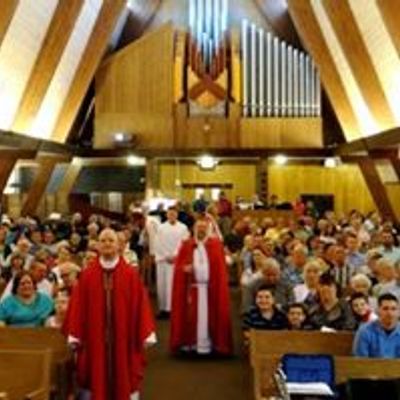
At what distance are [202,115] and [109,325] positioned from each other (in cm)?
1429

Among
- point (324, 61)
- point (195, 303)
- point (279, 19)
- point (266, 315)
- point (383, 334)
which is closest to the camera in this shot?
point (383, 334)

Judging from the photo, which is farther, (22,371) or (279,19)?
(279,19)

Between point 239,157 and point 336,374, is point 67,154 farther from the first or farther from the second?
point 336,374

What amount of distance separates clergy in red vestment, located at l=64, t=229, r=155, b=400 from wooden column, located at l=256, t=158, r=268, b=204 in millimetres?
13871

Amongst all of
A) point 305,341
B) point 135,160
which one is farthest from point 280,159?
point 305,341

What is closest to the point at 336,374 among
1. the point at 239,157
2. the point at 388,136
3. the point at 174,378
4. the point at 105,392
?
the point at 105,392

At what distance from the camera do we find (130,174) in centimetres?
2100

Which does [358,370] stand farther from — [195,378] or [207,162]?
[207,162]

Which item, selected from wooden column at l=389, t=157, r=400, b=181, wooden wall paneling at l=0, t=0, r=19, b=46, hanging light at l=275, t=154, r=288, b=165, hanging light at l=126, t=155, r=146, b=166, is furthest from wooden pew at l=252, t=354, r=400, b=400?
hanging light at l=275, t=154, r=288, b=165

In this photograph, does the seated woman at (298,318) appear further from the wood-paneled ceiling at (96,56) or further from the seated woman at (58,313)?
the wood-paneled ceiling at (96,56)

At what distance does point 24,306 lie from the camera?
7.57m

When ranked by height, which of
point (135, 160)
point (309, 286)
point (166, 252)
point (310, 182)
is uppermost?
point (135, 160)

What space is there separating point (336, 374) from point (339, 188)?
16.2m

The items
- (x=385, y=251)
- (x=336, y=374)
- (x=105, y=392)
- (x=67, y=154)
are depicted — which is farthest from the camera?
(x=67, y=154)
